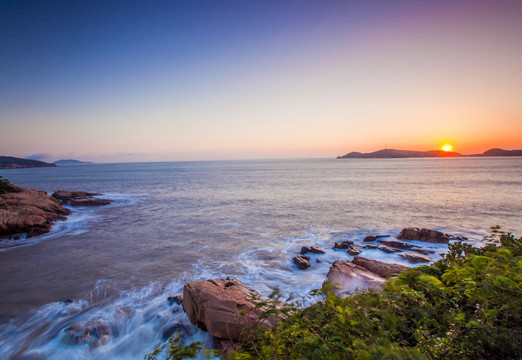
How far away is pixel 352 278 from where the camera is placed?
9.38 meters

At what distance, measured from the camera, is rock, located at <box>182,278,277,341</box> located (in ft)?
22.6

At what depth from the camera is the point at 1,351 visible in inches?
295

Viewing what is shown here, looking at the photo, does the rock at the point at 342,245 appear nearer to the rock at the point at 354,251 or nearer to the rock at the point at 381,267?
the rock at the point at 354,251

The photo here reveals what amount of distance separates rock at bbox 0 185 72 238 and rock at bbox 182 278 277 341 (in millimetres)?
19445

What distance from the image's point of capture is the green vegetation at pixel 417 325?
124 inches

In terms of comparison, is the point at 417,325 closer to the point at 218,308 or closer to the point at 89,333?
the point at 218,308

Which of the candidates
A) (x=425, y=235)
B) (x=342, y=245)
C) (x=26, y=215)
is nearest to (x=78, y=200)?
(x=26, y=215)

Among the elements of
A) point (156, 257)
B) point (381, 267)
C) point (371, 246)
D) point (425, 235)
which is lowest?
point (156, 257)

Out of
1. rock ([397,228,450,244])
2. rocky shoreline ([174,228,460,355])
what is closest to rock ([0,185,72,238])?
rocky shoreline ([174,228,460,355])

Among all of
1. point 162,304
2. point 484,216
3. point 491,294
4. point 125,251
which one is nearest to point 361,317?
point 491,294

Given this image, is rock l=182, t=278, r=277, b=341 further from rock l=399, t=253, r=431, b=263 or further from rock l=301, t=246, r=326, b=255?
rock l=399, t=253, r=431, b=263

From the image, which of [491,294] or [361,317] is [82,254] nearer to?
[361,317]

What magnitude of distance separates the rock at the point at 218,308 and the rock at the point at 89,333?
2686 millimetres

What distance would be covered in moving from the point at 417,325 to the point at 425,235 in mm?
15754
